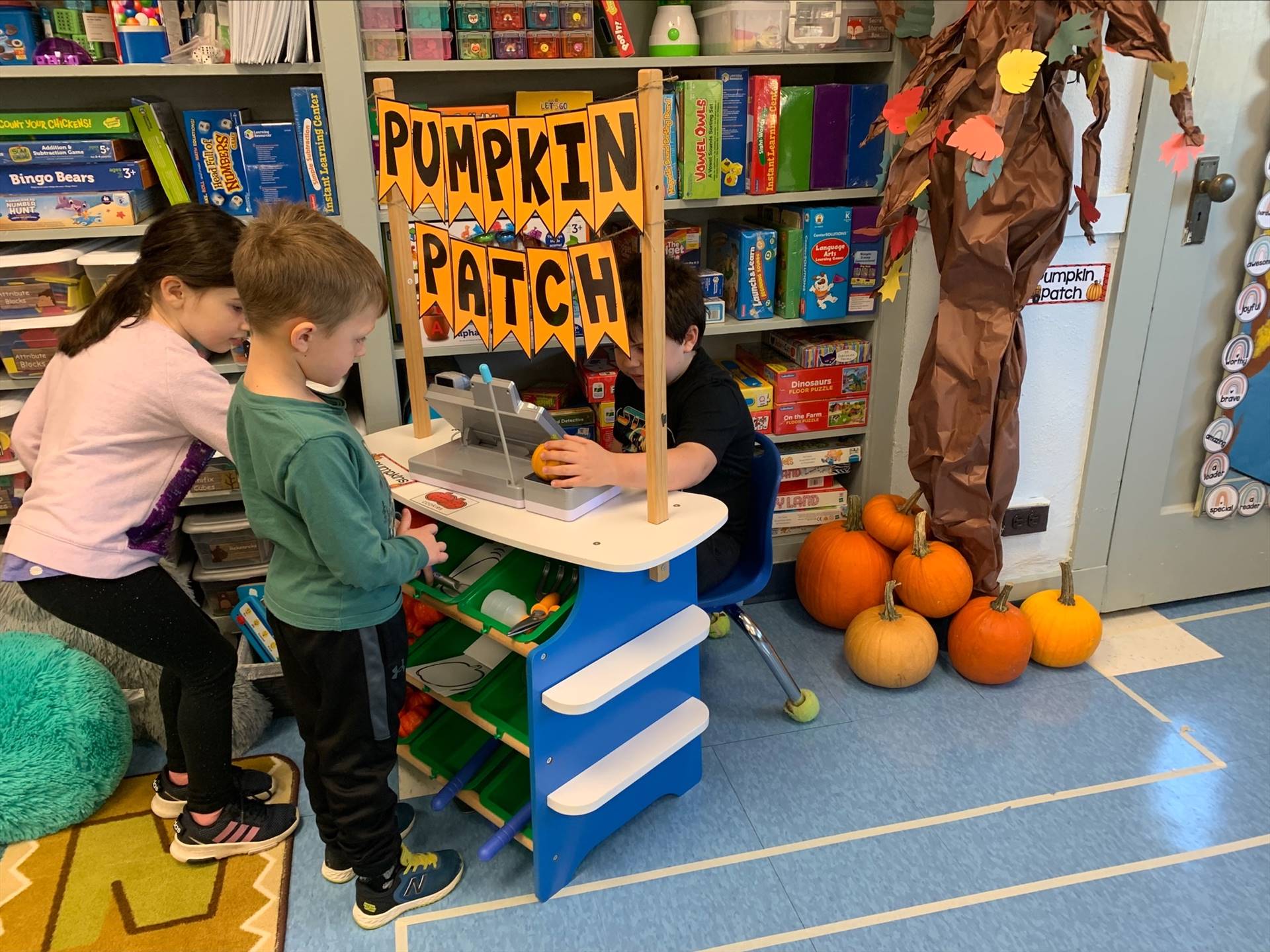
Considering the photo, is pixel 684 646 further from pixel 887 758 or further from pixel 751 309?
pixel 751 309

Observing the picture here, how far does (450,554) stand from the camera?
1809 mm

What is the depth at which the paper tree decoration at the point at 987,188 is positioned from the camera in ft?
6.06

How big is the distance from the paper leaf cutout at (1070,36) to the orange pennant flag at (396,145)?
49.3 inches

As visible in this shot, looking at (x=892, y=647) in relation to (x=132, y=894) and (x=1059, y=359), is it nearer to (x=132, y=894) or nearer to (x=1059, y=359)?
(x=1059, y=359)

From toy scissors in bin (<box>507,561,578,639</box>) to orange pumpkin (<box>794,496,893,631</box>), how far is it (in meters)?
0.98

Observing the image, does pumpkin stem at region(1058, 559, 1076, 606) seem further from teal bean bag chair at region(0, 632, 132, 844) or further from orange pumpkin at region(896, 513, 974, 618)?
teal bean bag chair at region(0, 632, 132, 844)

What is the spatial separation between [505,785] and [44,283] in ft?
4.74

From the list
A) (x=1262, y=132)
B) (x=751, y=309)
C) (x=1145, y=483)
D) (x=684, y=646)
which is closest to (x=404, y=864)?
(x=684, y=646)

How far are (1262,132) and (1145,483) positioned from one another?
88 centimetres

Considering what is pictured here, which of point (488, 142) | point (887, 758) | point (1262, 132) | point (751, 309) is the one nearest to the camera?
point (488, 142)

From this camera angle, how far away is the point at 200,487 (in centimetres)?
223

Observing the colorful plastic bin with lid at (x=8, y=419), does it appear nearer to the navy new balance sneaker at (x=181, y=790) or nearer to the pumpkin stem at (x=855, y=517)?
the navy new balance sneaker at (x=181, y=790)

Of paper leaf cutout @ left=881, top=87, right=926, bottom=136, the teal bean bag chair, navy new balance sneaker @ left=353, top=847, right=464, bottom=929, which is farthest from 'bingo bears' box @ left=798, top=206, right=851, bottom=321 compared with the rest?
the teal bean bag chair

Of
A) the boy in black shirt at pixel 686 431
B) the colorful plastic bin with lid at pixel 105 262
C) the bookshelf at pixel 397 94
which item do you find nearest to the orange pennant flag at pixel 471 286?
the boy in black shirt at pixel 686 431
